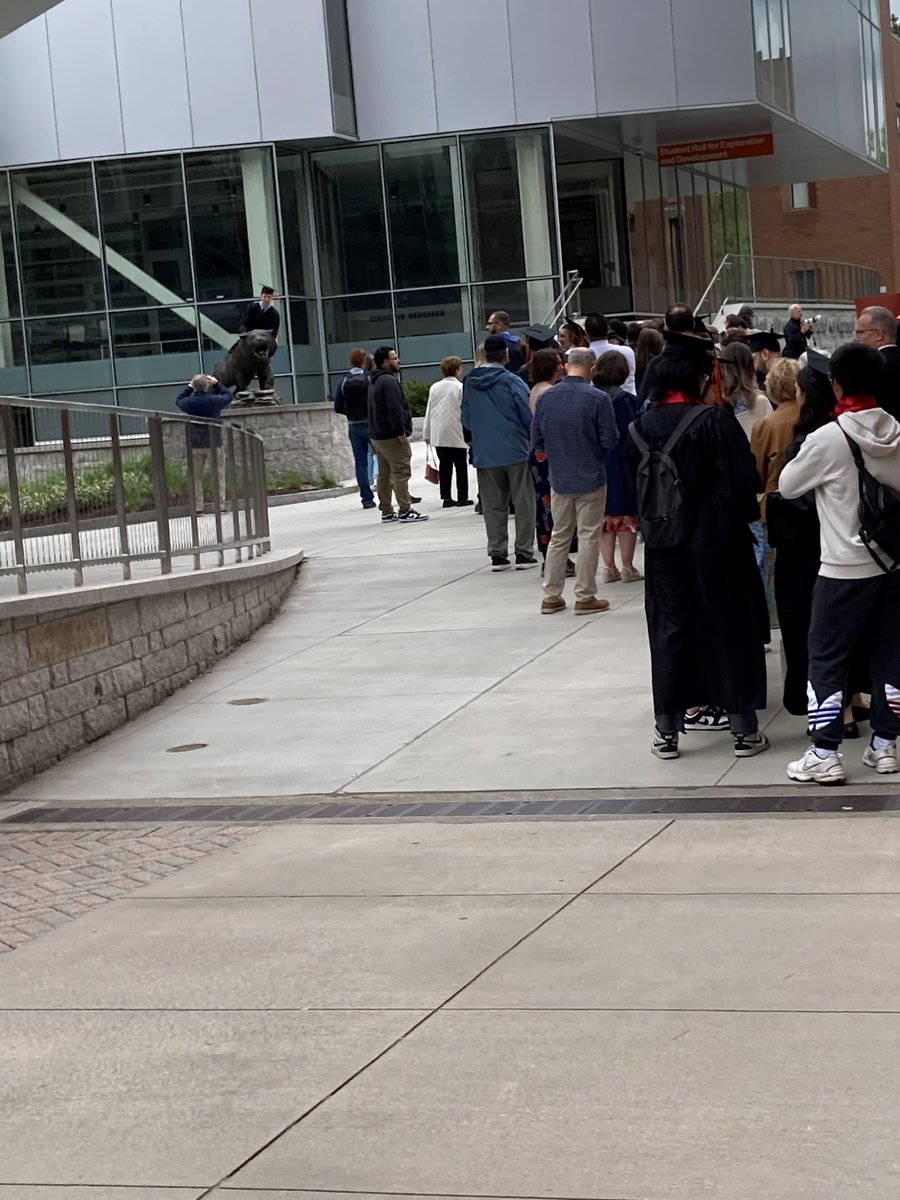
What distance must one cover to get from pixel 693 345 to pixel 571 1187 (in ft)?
16.8

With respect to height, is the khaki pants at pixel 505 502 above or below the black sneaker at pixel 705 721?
above

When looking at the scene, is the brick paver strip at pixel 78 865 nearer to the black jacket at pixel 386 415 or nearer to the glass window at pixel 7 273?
the black jacket at pixel 386 415

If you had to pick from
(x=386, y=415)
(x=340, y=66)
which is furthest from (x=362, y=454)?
(x=340, y=66)

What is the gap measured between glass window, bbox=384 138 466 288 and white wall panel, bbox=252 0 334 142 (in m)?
1.79

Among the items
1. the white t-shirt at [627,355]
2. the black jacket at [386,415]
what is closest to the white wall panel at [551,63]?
the black jacket at [386,415]

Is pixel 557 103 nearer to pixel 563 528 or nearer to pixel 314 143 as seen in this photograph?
pixel 314 143

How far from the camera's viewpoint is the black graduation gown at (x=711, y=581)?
26.5 ft

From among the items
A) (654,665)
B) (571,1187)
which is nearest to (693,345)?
(654,665)

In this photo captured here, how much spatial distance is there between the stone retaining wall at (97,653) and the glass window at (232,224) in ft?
69.2

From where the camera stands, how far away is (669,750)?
8.45m

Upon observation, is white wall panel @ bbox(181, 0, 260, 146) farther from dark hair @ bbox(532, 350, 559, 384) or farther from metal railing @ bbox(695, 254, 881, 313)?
dark hair @ bbox(532, 350, 559, 384)

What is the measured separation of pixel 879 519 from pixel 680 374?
4.27 feet

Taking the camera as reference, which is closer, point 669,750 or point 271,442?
point 669,750

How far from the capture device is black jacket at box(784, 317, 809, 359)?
1931cm
